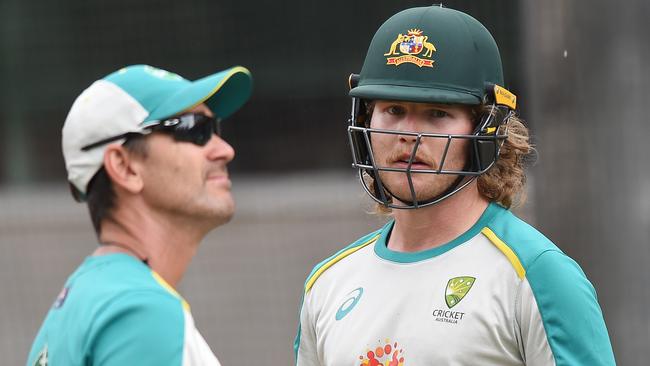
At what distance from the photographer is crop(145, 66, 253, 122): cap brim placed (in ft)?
10.4

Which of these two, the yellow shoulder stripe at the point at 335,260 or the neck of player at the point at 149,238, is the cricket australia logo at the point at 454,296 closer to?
the yellow shoulder stripe at the point at 335,260

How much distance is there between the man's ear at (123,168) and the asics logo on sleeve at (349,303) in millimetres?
844

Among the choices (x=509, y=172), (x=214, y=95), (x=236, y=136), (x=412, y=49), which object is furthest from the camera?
(x=236, y=136)

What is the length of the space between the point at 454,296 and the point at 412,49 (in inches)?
30.4

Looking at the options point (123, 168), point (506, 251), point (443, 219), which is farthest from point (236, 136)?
point (123, 168)

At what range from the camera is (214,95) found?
3402 millimetres

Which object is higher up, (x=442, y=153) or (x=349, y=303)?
(x=442, y=153)

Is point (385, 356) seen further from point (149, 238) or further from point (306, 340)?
point (149, 238)

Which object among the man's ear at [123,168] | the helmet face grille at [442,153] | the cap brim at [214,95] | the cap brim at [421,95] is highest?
the cap brim at [214,95]

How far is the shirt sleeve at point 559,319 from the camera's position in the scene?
3.22 metres

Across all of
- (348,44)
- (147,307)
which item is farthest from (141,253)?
(348,44)

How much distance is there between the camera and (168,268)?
319 centimetres

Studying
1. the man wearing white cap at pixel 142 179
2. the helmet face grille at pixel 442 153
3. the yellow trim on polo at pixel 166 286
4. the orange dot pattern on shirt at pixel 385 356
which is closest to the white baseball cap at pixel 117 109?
the man wearing white cap at pixel 142 179

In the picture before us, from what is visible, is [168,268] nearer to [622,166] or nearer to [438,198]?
[438,198]
